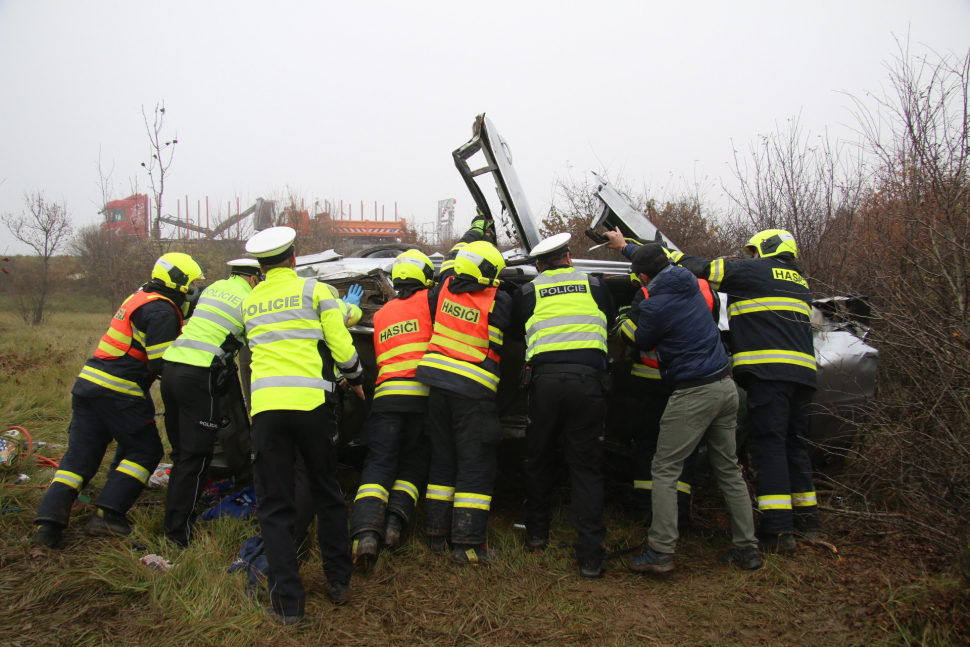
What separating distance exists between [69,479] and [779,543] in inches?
179

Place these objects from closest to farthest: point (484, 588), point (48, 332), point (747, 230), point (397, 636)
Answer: point (397, 636)
point (484, 588)
point (747, 230)
point (48, 332)

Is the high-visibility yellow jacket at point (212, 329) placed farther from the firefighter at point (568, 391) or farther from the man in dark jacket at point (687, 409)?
the man in dark jacket at point (687, 409)

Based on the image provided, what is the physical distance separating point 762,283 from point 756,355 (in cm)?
49

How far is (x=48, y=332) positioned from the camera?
36.8 ft

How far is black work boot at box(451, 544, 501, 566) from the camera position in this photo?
349cm

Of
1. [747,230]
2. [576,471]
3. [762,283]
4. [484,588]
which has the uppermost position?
[747,230]

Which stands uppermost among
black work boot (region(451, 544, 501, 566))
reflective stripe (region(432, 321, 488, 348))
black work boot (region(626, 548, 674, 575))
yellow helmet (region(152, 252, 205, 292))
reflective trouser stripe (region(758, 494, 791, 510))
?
yellow helmet (region(152, 252, 205, 292))

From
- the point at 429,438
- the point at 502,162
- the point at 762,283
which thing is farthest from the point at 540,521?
the point at 502,162

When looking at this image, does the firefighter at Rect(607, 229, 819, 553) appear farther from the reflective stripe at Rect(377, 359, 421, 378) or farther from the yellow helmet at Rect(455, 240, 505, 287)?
the reflective stripe at Rect(377, 359, 421, 378)

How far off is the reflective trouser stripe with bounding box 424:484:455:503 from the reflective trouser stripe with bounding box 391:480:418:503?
0.43ft

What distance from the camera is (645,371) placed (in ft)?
12.9

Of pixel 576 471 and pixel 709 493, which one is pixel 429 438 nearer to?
pixel 576 471

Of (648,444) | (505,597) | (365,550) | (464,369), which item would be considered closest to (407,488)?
(365,550)

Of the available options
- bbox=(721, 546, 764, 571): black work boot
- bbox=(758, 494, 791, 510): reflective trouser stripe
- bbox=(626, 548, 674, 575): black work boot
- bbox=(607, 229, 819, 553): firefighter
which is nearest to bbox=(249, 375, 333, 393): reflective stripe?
bbox=(626, 548, 674, 575): black work boot
